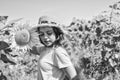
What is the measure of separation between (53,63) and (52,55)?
0.22 ft

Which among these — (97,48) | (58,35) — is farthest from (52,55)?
(97,48)

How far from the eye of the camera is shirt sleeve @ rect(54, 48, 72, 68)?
1.97 metres

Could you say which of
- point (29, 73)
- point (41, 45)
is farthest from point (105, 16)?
point (41, 45)

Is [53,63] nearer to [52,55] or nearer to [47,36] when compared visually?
[52,55]

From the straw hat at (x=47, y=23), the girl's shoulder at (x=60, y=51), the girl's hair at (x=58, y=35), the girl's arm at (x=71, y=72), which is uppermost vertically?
the straw hat at (x=47, y=23)

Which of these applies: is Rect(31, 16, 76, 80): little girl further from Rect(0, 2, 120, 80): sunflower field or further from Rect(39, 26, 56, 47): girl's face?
Rect(0, 2, 120, 80): sunflower field

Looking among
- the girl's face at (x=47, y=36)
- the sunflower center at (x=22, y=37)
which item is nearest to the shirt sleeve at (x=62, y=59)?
the girl's face at (x=47, y=36)

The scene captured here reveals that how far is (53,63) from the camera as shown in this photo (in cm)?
205

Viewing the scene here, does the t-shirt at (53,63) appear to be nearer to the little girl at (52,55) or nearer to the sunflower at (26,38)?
the little girl at (52,55)

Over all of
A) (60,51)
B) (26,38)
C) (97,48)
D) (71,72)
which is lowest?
(97,48)

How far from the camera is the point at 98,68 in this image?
5859 mm

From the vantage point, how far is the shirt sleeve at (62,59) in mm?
1973

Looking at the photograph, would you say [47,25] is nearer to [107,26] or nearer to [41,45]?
[41,45]

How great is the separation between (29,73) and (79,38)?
4.75ft
